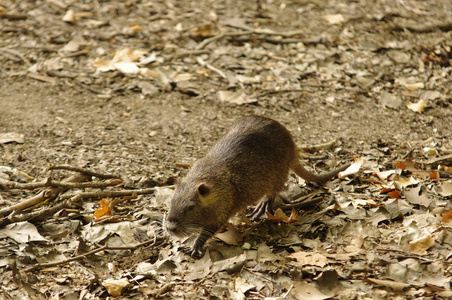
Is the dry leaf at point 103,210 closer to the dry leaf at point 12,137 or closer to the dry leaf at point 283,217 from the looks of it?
the dry leaf at point 283,217

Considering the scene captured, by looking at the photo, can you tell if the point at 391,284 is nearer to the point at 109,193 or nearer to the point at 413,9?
the point at 109,193

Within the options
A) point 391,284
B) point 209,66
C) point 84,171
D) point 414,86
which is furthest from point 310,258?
point 209,66

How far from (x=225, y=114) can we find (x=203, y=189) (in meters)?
2.48

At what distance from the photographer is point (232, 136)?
188 inches

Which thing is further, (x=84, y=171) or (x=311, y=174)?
(x=311, y=174)

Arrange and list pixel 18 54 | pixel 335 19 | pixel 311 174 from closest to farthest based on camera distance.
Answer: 1. pixel 311 174
2. pixel 18 54
3. pixel 335 19

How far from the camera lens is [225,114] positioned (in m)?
6.59

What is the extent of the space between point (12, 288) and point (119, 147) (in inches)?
90.2

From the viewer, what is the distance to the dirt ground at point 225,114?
3.71m

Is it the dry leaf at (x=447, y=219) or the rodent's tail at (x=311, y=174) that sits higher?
the dry leaf at (x=447, y=219)

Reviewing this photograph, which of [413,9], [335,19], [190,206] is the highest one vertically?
[413,9]

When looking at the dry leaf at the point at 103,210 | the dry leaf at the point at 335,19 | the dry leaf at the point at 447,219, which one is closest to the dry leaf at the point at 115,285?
the dry leaf at the point at 103,210

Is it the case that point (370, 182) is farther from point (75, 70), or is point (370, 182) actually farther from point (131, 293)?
point (75, 70)

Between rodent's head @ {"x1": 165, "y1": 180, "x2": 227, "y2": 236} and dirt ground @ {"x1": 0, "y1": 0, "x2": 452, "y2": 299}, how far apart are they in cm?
24
